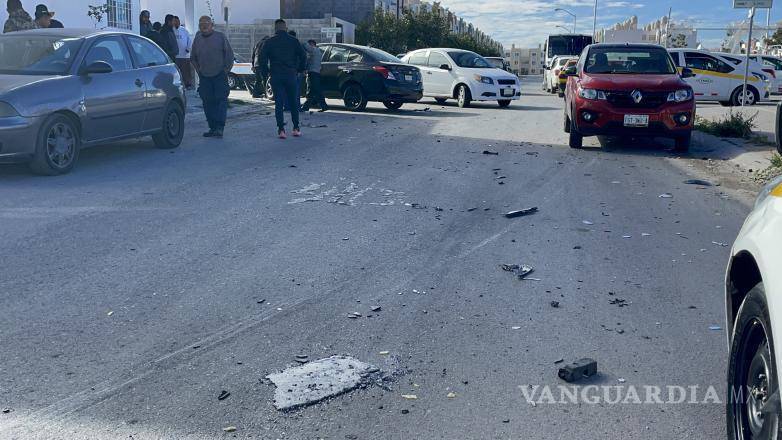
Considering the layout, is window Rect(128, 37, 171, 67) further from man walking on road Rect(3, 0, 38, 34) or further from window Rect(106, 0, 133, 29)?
window Rect(106, 0, 133, 29)

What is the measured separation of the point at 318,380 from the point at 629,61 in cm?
1190

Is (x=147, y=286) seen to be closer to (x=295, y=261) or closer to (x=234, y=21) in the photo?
(x=295, y=261)

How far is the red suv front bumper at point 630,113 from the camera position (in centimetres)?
1309

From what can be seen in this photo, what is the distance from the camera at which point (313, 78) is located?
20516 millimetres

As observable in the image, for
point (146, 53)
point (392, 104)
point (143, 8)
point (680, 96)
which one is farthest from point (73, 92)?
point (143, 8)

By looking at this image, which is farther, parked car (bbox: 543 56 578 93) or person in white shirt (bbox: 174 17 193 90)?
parked car (bbox: 543 56 578 93)

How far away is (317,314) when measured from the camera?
16.8 ft

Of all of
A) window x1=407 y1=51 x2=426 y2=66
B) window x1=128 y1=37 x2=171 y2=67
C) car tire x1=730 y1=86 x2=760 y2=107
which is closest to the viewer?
window x1=128 y1=37 x2=171 y2=67

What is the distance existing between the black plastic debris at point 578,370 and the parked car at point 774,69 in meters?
28.7

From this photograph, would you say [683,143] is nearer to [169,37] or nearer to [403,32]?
[169,37]

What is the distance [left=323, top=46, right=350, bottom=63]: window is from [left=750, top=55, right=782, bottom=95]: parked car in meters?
16.3

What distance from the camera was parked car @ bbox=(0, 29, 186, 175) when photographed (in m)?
9.45

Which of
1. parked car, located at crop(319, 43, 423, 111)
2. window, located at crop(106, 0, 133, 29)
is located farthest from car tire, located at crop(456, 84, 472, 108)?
window, located at crop(106, 0, 133, 29)

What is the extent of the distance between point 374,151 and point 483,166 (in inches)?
78.4
